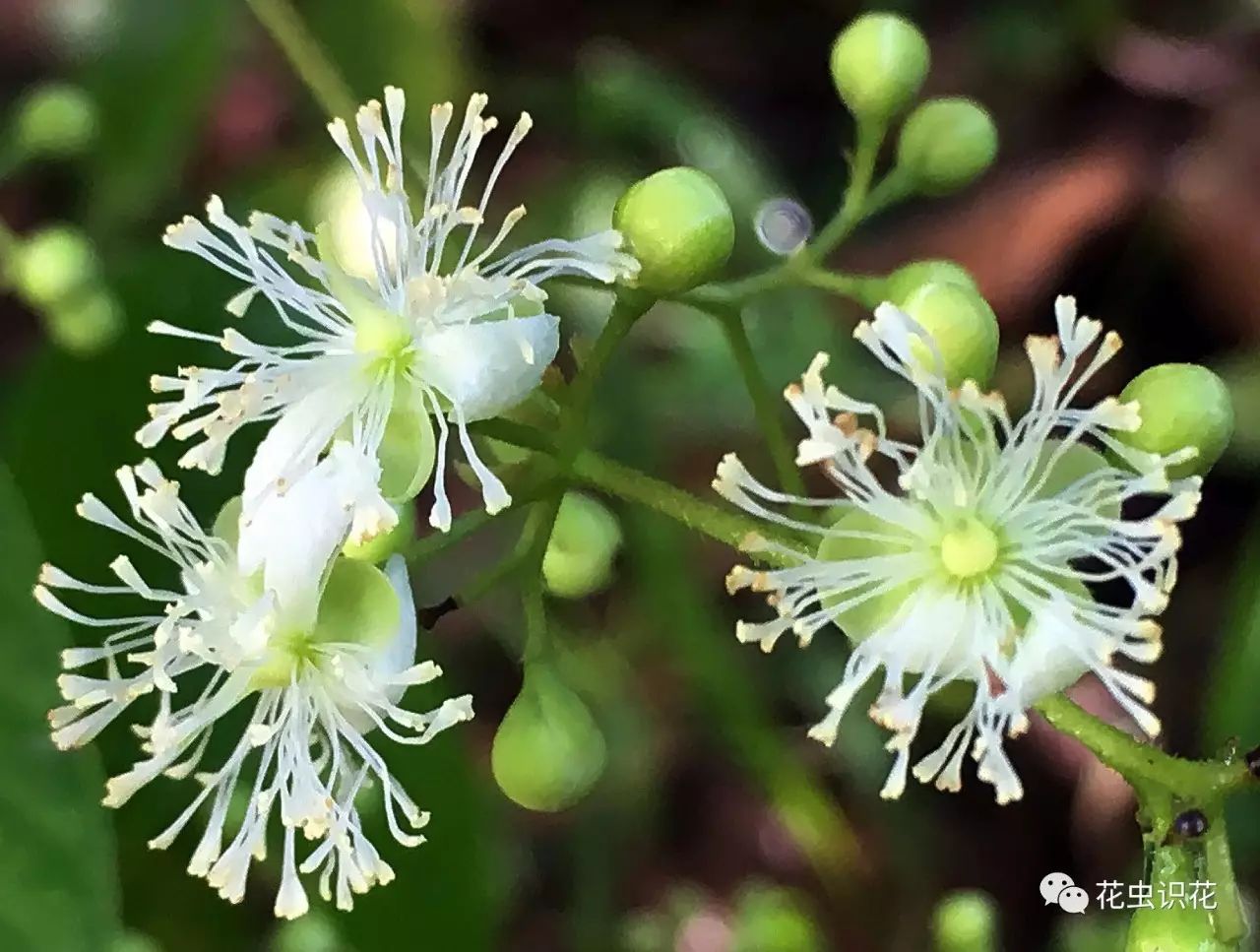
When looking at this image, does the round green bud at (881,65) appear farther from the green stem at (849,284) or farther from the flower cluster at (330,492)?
the flower cluster at (330,492)

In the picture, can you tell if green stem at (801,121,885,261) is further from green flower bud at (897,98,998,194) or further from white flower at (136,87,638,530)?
white flower at (136,87,638,530)

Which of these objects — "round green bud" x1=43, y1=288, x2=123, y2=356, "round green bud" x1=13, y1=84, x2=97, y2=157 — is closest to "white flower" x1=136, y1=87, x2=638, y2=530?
"round green bud" x1=43, y1=288, x2=123, y2=356

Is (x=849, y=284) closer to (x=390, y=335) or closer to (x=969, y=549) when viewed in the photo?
(x=969, y=549)

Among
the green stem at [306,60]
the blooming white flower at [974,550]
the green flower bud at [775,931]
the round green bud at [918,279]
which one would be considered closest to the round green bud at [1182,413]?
the blooming white flower at [974,550]

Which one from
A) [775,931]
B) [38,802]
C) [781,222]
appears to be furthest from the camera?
[781,222]

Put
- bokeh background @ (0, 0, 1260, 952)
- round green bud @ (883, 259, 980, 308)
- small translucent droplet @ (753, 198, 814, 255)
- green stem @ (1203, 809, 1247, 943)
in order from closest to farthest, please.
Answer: green stem @ (1203, 809, 1247, 943)
round green bud @ (883, 259, 980, 308)
small translucent droplet @ (753, 198, 814, 255)
bokeh background @ (0, 0, 1260, 952)

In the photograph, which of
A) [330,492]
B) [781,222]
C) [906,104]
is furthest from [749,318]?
[330,492]

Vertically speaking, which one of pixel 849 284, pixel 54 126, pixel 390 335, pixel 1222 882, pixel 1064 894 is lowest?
pixel 1222 882
